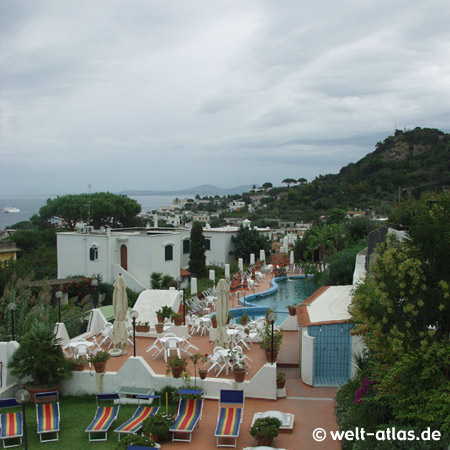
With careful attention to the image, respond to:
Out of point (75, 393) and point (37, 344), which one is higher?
point (37, 344)

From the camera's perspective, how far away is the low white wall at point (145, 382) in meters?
10.5

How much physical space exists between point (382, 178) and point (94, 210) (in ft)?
150

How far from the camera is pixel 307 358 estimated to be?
11.2 m

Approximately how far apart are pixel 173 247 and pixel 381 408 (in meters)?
23.4

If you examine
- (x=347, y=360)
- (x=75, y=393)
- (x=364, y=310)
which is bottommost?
(x=75, y=393)

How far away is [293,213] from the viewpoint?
8700cm

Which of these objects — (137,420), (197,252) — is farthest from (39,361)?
(197,252)

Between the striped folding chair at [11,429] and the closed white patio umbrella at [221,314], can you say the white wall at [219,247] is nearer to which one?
the closed white patio umbrella at [221,314]

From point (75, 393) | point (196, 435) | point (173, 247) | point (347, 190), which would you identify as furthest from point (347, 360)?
point (347, 190)

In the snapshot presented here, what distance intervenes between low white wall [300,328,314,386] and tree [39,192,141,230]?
41.8 metres

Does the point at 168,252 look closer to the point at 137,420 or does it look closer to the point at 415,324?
the point at 137,420

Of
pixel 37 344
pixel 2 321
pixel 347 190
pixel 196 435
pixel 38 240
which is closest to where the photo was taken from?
pixel 196 435

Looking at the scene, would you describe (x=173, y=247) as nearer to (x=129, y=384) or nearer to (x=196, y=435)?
(x=129, y=384)

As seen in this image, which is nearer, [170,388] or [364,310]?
[364,310]
